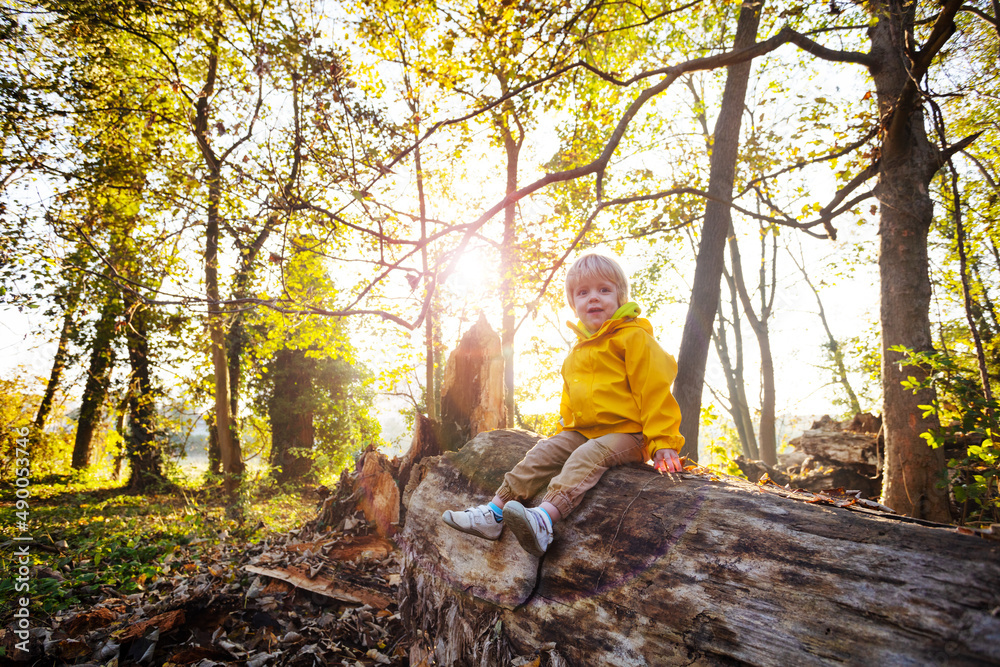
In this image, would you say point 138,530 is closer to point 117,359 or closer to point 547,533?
point 547,533

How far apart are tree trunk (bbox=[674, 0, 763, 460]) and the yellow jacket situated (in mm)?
2549

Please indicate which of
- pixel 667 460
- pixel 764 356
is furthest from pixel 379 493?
pixel 764 356

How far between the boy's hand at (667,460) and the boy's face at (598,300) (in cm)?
102

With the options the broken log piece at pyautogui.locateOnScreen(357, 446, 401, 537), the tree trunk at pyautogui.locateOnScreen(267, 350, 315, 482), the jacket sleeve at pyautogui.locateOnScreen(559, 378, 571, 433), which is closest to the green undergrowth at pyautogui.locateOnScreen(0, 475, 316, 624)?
the broken log piece at pyautogui.locateOnScreen(357, 446, 401, 537)

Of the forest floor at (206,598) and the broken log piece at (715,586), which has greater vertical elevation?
the broken log piece at (715,586)

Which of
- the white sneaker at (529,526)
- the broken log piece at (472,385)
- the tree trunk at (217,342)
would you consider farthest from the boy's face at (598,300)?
the tree trunk at (217,342)

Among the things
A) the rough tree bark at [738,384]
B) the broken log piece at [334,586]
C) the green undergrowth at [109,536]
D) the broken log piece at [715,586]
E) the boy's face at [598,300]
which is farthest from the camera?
the rough tree bark at [738,384]

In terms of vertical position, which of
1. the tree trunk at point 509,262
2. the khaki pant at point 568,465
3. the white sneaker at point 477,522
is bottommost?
the white sneaker at point 477,522

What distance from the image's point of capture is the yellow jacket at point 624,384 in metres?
2.66

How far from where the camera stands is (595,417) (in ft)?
9.57

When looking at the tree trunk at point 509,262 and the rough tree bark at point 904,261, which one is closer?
the rough tree bark at point 904,261

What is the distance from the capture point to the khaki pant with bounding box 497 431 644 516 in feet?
8.68

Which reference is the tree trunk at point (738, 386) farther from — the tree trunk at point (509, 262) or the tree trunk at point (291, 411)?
the tree trunk at point (291, 411)

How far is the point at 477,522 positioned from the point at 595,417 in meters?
1.06
